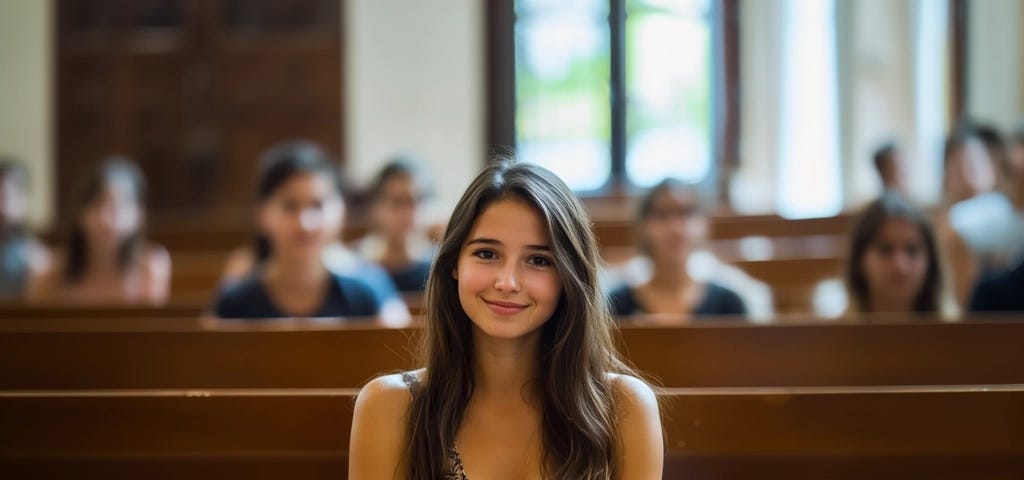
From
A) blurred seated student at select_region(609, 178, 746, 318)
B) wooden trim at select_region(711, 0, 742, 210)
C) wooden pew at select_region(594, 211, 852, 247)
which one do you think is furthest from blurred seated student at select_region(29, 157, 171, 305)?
wooden trim at select_region(711, 0, 742, 210)

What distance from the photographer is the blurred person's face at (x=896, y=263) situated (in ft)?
13.4

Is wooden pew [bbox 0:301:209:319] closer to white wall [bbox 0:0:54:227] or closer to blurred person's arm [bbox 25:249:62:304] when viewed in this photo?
blurred person's arm [bbox 25:249:62:304]

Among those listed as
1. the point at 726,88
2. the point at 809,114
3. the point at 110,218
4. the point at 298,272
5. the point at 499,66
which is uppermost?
the point at 499,66

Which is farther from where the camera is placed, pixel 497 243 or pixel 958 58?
pixel 958 58

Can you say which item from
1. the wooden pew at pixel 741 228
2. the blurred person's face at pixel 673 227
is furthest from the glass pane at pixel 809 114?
the blurred person's face at pixel 673 227

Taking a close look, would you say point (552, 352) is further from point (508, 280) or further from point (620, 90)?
point (620, 90)

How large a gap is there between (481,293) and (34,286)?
415cm

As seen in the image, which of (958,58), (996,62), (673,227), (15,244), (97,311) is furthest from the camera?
(958,58)

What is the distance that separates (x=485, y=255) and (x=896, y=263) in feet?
7.58

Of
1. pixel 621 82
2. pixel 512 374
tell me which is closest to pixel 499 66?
pixel 621 82

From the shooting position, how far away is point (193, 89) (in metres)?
10.6

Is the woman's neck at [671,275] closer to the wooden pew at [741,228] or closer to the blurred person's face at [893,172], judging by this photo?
the blurred person's face at [893,172]

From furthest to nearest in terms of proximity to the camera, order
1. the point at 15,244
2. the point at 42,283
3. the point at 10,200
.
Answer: the point at 10,200
the point at 15,244
the point at 42,283

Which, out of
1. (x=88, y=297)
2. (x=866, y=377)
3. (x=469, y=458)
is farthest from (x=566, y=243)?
(x=88, y=297)
